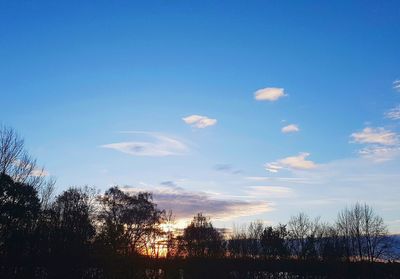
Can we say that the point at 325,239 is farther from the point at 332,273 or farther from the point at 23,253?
the point at 23,253

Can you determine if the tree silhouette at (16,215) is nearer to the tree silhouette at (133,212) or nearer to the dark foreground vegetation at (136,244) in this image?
the dark foreground vegetation at (136,244)

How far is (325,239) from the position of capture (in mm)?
81562

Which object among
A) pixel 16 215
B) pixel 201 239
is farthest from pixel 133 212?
pixel 16 215

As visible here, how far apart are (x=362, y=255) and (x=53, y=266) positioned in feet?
211

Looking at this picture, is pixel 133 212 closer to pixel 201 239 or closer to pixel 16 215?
pixel 201 239

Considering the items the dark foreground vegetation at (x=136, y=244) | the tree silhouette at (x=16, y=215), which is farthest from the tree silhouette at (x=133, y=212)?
the tree silhouette at (x=16, y=215)

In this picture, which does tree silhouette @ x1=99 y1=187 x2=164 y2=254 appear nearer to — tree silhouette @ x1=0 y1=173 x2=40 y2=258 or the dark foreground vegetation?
the dark foreground vegetation

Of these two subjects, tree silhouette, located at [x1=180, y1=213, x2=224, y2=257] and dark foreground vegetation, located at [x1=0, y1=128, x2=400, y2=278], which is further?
tree silhouette, located at [x1=180, y1=213, x2=224, y2=257]

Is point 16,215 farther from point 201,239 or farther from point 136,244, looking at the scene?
point 201,239

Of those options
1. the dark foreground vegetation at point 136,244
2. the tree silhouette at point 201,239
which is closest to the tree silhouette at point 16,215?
the dark foreground vegetation at point 136,244

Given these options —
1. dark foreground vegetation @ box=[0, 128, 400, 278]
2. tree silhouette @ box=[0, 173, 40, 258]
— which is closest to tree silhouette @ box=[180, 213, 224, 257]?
dark foreground vegetation @ box=[0, 128, 400, 278]

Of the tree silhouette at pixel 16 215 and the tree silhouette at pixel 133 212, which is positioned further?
the tree silhouette at pixel 133 212

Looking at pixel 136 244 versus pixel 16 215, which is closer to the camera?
pixel 16 215

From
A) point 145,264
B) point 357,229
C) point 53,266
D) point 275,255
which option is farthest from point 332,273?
point 53,266
